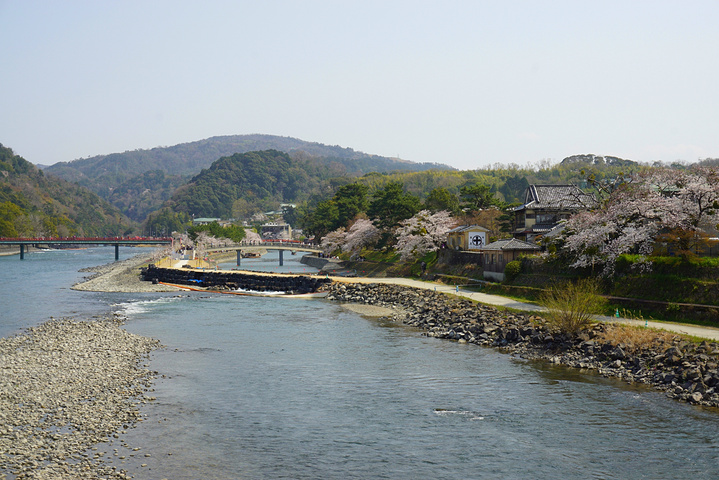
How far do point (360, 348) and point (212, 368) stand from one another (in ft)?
27.7

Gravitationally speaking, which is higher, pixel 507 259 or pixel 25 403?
pixel 507 259

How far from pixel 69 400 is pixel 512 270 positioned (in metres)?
33.3

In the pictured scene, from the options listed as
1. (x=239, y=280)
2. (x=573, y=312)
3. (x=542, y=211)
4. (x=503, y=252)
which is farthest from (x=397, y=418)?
(x=239, y=280)

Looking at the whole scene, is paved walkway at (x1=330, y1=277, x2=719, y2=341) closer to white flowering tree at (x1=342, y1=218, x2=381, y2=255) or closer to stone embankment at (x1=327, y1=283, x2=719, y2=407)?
stone embankment at (x1=327, y1=283, x2=719, y2=407)

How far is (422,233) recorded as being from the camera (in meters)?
69.8

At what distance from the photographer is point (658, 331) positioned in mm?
28188

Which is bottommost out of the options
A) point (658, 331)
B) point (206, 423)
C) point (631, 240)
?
point (206, 423)

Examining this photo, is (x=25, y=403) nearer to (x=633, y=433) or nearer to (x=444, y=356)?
(x=444, y=356)

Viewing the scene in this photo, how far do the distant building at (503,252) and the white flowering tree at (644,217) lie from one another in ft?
17.7

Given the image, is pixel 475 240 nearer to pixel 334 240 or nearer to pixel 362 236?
pixel 362 236

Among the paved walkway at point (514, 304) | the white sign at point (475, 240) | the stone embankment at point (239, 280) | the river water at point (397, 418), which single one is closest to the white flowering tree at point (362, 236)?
the stone embankment at point (239, 280)

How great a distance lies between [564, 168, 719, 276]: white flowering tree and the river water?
40.0ft

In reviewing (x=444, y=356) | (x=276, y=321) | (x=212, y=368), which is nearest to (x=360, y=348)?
(x=444, y=356)

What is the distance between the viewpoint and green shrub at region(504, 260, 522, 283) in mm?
46341
